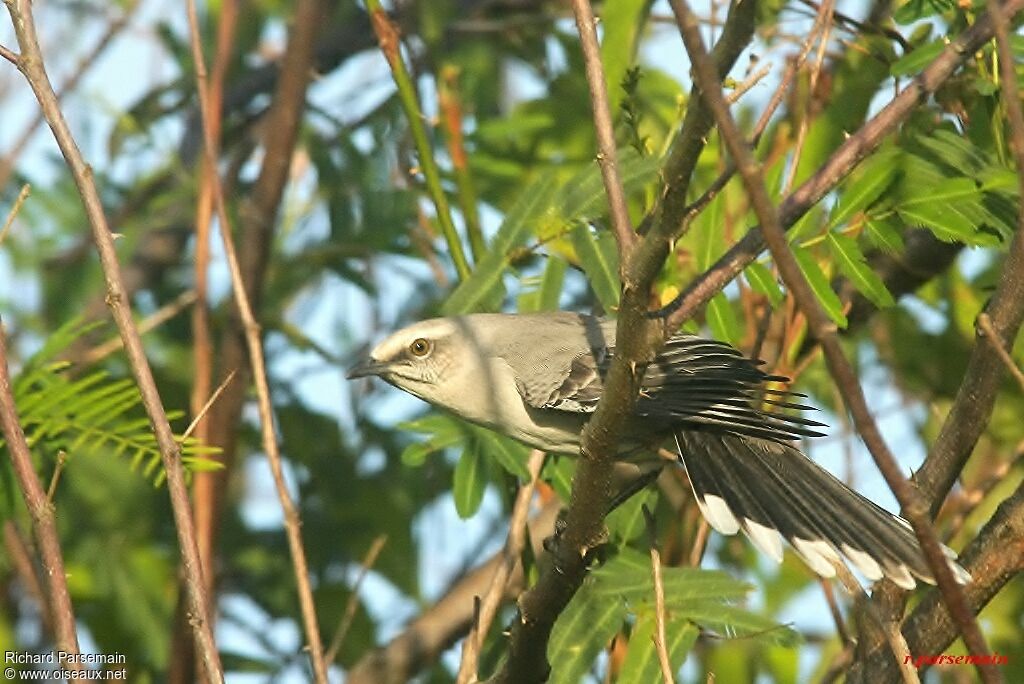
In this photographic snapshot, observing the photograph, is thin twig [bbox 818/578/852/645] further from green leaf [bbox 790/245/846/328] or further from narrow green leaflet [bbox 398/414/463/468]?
narrow green leaflet [bbox 398/414/463/468]

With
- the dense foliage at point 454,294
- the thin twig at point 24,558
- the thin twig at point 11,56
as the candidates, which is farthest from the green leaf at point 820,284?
the thin twig at point 24,558

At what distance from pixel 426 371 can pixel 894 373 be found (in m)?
1.91

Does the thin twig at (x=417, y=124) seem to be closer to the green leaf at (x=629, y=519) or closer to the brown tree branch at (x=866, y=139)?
the green leaf at (x=629, y=519)

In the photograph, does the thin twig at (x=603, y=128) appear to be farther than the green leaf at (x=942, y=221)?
No

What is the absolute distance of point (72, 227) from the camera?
604 centimetres

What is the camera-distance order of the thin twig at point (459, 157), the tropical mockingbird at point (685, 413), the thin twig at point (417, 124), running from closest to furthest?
1. the tropical mockingbird at point (685, 413)
2. the thin twig at point (417, 124)
3. the thin twig at point (459, 157)

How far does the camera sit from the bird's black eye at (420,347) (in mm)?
4246

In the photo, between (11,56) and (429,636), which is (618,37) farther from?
(11,56)

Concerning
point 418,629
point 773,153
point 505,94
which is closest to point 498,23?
point 505,94

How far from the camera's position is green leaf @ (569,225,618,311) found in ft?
13.1

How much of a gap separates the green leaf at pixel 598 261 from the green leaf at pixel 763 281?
1.34 ft

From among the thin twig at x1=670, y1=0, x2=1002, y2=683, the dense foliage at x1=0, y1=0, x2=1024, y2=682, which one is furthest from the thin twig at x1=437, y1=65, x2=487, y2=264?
the thin twig at x1=670, y1=0, x2=1002, y2=683

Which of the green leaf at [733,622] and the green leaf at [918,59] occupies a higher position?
the green leaf at [918,59]

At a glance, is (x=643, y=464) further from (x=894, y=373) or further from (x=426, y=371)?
(x=894, y=373)
